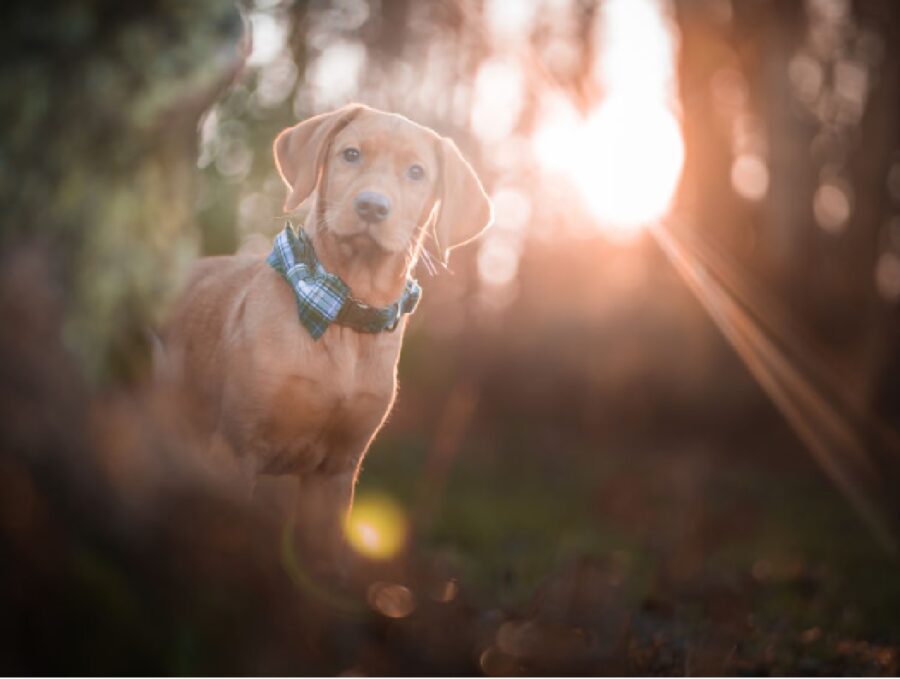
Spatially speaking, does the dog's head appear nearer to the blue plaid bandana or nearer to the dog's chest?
the blue plaid bandana

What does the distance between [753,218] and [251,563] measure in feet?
59.5

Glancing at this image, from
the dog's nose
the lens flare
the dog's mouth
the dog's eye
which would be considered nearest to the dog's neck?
the dog's mouth

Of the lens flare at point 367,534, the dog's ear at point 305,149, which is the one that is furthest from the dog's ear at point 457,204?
the lens flare at point 367,534

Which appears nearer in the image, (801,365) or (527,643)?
(527,643)

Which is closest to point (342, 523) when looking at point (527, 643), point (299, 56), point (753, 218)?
point (527, 643)

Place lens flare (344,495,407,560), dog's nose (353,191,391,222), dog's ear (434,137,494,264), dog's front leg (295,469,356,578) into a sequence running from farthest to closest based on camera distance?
1. lens flare (344,495,407,560)
2. dog's front leg (295,469,356,578)
3. dog's ear (434,137,494,264)
4. dog's nose (353,191,391,222)

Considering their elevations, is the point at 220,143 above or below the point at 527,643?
above

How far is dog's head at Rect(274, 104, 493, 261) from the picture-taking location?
3.36m

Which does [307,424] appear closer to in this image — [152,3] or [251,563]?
[251,563]

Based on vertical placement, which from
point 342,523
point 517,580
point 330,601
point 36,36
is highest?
point 36,36

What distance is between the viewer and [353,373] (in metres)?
3.54

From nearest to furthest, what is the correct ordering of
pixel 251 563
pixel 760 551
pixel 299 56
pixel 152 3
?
1. pixel 251 563
2. pixel 152 3
3. pixel 299 56
4. pixel 760 551

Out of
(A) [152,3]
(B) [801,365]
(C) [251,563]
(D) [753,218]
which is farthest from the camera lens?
(D) [753,218]

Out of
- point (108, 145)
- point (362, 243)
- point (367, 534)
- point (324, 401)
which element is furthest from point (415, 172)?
point (367, 534)
